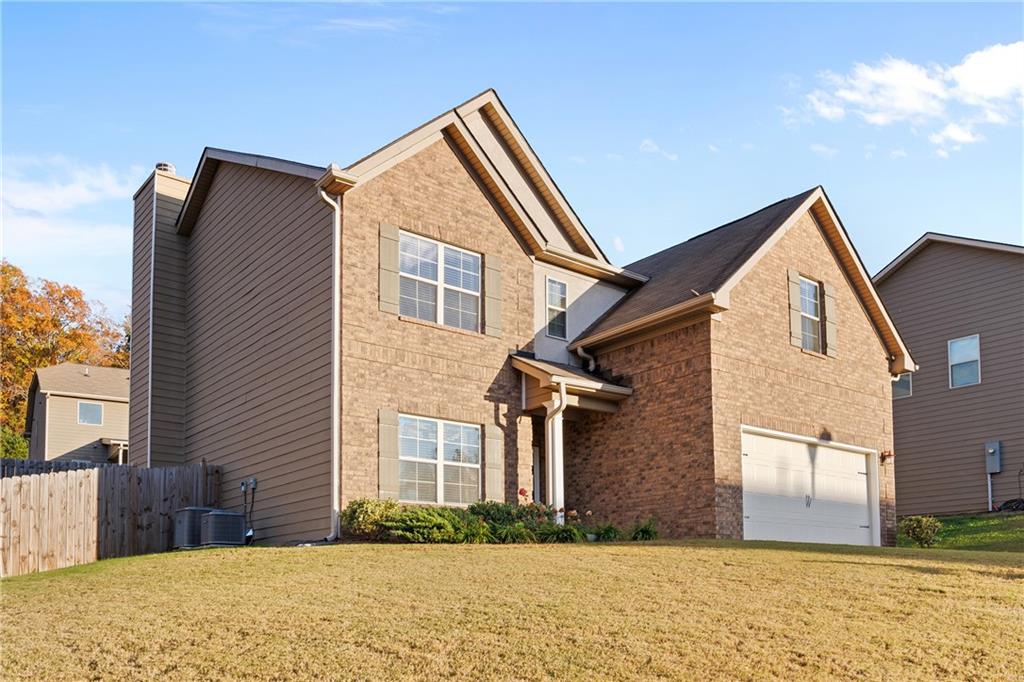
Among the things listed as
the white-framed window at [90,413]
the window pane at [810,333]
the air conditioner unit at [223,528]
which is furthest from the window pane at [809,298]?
the white-framed window at [90,413]

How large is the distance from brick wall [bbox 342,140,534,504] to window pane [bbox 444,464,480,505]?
0.75 meters

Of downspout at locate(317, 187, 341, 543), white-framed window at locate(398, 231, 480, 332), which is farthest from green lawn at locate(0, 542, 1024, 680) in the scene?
white-framed window at locate(398, 231, 480, 332)

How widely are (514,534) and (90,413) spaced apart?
28.4m

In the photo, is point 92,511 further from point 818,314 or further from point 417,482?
point 818,314

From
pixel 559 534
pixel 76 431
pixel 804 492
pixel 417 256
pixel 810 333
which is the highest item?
pixel 417 256

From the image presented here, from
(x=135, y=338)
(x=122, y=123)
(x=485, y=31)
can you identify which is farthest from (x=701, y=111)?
(x=135, y=338)

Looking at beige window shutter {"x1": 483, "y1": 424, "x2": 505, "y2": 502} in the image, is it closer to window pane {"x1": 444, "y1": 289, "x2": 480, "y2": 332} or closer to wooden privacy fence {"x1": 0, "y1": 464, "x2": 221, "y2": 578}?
window pane {"x1": 444, "y1": 289, "x2": 480, "y2": 332}

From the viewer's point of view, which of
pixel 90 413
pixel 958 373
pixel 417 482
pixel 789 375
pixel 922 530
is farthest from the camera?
pixel 90 413

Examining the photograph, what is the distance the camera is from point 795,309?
68.0ft

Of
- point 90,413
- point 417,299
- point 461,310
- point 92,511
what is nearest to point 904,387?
point 461,310

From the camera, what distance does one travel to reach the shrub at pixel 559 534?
16562 millimetres

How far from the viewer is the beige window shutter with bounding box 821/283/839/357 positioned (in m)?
21.4

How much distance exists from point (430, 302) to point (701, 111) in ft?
18.1

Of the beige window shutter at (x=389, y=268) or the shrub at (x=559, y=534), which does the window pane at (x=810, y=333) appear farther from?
the beige window shutter at (x=389, y=268)
